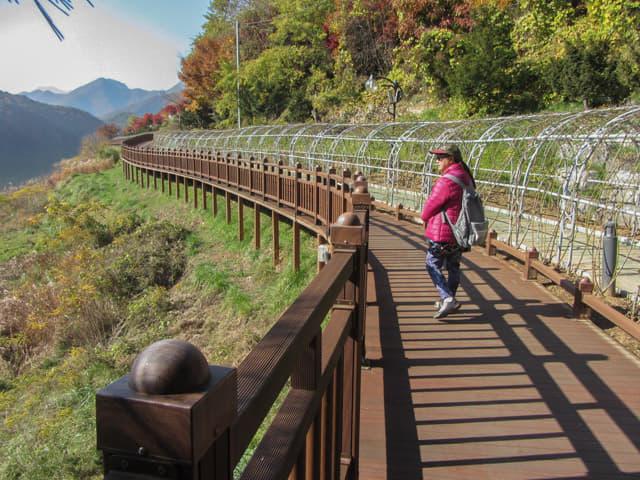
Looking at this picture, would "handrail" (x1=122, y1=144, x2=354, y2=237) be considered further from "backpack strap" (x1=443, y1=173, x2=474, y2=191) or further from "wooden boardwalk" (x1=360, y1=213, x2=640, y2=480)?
"wooden boardwalk" (x1=360, y1=213, x2=640, y2=480)

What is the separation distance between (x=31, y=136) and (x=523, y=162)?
414ft

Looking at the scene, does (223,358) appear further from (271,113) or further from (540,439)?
(271,113)

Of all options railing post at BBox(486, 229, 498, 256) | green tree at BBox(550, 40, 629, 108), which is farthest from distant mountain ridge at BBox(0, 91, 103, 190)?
railing post at BBox(486, 229, 498, 256)

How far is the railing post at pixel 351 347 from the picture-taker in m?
A: 2.58

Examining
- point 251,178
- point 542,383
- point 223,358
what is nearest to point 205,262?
point 251,178

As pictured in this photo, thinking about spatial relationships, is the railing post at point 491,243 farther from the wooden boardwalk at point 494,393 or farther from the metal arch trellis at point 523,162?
the wooden boardwalk at point 494,393

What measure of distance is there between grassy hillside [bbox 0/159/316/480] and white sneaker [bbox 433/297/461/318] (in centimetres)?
452

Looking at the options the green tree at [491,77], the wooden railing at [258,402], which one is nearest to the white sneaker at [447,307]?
the wooden railing at [258,402]

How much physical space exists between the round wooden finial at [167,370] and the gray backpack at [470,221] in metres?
4.08

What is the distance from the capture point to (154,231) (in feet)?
57.5

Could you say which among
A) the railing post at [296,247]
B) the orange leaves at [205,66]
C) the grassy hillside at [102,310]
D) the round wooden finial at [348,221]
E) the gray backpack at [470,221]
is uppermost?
the orange leaves at [205,66]

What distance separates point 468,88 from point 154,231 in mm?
13295

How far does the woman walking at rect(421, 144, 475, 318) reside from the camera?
15.4ft

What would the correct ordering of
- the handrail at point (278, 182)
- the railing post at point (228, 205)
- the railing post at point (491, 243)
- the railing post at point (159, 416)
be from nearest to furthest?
the railing post at point (159, 416) < the railing post at point (491, 243) < the handrail at point (278, 182) < the railing post at point (228, 205)
